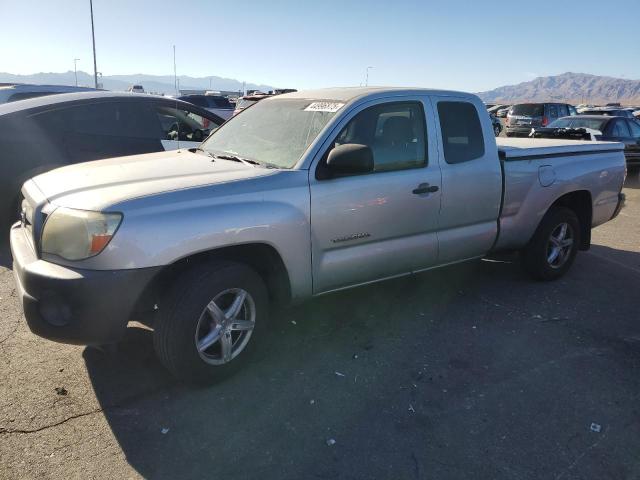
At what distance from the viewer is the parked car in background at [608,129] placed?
1218 centimetres

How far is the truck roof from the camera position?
12.6ft

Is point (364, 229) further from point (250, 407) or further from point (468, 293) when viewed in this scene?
point (468, 293)

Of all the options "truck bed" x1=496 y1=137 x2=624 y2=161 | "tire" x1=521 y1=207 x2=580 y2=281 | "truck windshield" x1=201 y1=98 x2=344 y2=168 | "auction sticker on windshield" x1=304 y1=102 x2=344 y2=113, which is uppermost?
"auction sticker on windshield" x1=304 y1=102 x2=344 y2=113

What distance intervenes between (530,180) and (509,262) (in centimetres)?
146

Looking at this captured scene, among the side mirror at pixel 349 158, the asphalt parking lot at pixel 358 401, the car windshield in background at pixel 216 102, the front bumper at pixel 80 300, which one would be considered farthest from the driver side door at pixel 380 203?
the car windshield in background at pixel 216 102

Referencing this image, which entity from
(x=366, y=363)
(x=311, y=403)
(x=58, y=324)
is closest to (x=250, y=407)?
(x=311, y=403)

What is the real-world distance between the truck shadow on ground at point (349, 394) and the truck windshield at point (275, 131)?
1386mm

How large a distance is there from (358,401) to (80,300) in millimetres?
1692

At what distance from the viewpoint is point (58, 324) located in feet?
8.95

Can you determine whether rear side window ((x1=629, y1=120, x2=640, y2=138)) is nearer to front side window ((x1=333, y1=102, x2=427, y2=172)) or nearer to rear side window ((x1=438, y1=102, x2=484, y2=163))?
rear side window ((x1=438, y1=102, x2=484, y2=163))

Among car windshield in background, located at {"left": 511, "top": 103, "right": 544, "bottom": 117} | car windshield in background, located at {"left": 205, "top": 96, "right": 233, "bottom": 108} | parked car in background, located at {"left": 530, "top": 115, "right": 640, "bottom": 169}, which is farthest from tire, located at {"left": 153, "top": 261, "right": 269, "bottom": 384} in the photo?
car windshield in background, located at {"left": 511, "top": 103, "right": 544, "bottom": 117}

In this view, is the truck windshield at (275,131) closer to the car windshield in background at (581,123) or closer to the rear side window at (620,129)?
the car windshield in background at (581,123)

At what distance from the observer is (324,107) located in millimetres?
3777

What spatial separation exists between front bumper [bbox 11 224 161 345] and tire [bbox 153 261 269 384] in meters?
0.23
